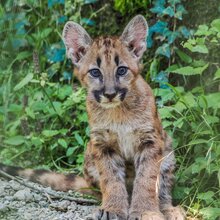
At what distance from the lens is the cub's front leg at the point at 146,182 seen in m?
7.48

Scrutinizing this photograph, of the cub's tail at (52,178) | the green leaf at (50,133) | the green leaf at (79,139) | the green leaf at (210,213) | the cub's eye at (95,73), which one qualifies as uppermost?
the cub's eye at (95,73)

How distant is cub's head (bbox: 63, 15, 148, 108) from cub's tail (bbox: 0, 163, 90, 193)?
1.06 metres

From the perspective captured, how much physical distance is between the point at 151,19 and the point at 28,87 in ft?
5.78

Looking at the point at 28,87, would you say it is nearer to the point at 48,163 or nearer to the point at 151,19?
the point at 48,163

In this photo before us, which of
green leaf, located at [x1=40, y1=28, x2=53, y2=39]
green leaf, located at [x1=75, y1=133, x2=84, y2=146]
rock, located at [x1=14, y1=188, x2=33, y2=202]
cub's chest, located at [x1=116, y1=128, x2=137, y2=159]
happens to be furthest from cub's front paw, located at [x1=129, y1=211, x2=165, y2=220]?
green leaf, located at [x1=40, y1=28, x2=53, y2=39]

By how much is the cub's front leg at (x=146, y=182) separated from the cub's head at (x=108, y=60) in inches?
21.5

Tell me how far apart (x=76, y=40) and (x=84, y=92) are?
174 centimetres

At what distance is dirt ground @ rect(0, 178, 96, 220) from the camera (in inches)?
303

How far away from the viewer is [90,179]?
817 cm

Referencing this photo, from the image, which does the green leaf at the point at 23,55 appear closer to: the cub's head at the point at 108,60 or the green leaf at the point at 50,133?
the green leaf at the point at 50,133

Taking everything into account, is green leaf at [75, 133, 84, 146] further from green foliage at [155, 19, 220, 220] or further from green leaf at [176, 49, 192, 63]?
green leaf at [176, 49, 192, 63]

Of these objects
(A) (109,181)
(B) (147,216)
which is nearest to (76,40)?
(A) (109,181)

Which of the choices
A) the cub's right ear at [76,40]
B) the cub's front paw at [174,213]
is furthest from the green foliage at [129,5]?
the cub's front paw at [174,213]

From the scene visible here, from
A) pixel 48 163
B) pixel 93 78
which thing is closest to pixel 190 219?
pixel 93 78
